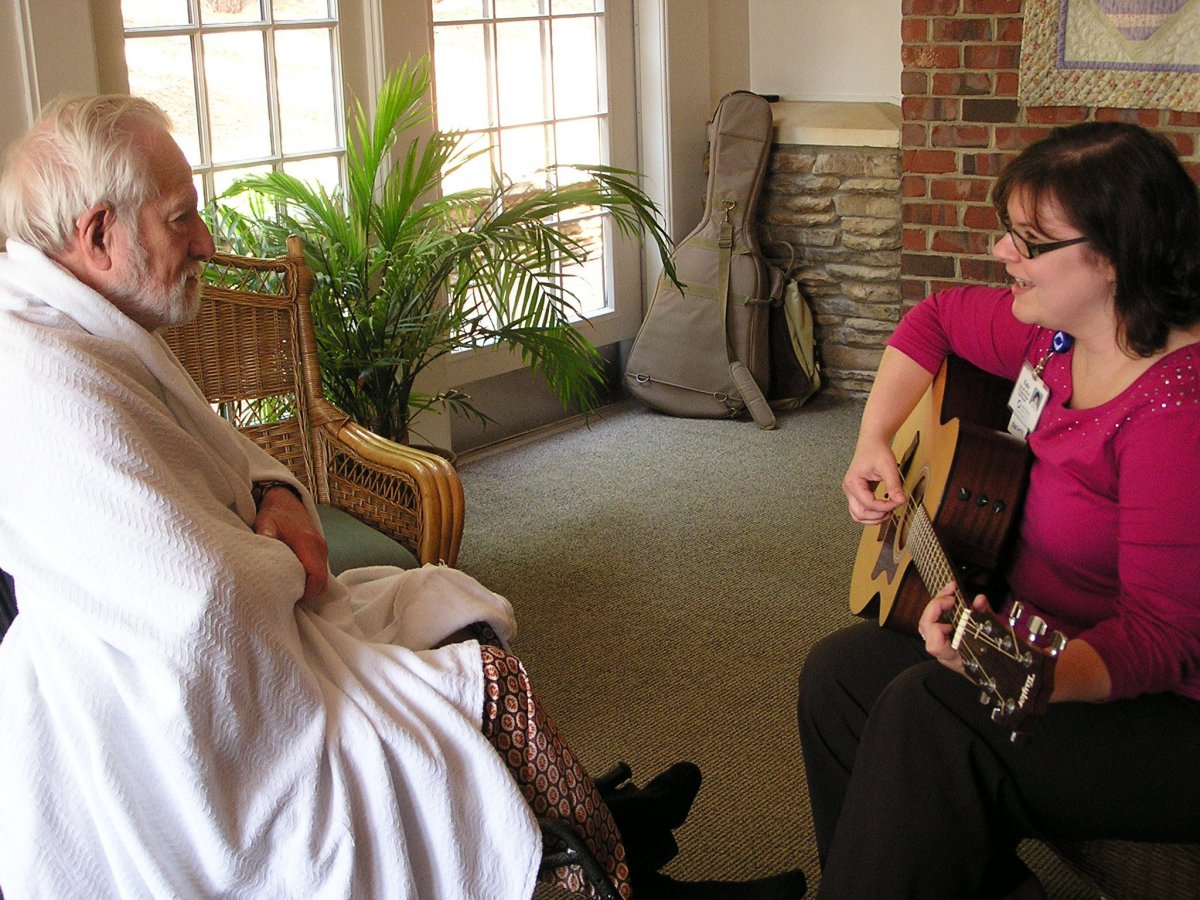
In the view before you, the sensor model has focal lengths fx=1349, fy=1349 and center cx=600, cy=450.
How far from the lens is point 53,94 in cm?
286

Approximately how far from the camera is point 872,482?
208cm

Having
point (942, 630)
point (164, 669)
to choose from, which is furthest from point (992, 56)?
point (164, 669)

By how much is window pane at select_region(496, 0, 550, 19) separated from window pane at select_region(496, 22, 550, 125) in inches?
1.2

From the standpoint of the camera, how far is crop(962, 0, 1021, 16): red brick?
3.84 metres

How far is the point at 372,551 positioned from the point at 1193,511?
→ 127 centimetres

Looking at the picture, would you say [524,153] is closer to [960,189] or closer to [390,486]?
[960,189]

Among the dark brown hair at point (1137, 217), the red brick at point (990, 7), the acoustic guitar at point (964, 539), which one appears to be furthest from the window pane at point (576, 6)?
the dark brown hair at point (1137, 217)

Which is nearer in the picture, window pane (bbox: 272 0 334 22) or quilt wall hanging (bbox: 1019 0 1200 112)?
window pane (bbox: 272 0 334 22)

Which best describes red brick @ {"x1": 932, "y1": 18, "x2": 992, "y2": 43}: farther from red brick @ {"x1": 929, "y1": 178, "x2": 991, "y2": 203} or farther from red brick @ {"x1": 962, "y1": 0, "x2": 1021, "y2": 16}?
red brick @ {"x1": 929, "y1": 178, "x2": 991, "y2": 203}

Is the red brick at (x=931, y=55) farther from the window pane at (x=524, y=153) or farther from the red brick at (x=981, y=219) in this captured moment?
the window pane at (x=524, y=153)

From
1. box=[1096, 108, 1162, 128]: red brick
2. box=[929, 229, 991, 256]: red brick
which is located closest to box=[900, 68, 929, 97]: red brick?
box=[929, 229, 991, 256]: red brick

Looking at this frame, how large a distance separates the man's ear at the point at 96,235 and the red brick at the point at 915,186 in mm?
3035

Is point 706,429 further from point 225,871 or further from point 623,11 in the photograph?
point 225,871

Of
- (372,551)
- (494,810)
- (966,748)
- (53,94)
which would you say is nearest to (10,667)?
(494,810)
